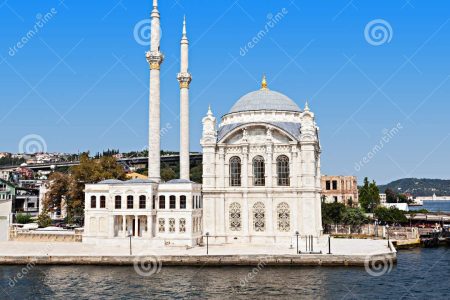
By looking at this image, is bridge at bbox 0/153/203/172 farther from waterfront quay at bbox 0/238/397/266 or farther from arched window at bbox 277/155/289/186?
waterfront quay at bbox 0/238/397/266

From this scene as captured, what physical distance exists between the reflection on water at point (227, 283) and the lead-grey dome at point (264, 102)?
21709 mm

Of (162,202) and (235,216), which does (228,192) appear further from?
(162,202)

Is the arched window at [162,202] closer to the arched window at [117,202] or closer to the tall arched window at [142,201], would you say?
the tall arched window at [142,201]

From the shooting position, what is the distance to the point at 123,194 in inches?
2078

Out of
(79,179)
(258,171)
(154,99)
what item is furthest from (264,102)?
(79,179)

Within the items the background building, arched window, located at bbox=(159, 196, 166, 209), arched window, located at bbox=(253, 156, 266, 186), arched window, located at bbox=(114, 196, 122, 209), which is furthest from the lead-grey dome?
the background building

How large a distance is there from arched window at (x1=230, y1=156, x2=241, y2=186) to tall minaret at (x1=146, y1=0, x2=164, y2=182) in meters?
8.22

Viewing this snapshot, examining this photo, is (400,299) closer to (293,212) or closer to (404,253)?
(293,212)

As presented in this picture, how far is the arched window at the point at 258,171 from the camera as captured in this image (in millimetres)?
55625

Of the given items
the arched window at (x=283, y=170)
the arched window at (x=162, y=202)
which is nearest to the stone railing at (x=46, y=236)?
the arched window at (x=162, y=202)

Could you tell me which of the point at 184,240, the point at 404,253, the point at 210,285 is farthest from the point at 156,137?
the point at 404,253

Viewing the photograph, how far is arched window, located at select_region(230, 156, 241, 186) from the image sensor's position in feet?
185

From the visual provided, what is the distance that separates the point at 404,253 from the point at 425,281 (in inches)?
762

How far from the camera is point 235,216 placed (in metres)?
55.8
